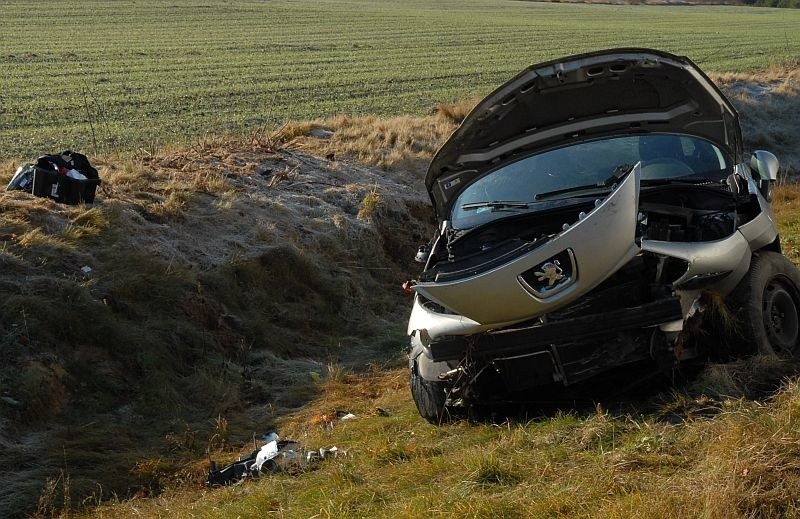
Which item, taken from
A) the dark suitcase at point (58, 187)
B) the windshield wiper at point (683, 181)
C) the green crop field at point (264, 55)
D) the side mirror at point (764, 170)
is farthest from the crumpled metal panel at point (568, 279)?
the green crop field at point (264, 55)

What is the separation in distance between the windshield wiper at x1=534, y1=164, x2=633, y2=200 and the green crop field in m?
10.3

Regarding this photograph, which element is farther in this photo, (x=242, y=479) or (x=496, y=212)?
(x=496, y=212)

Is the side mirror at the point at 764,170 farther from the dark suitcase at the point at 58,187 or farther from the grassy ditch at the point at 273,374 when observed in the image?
the dark suitcase at the point at 58,187

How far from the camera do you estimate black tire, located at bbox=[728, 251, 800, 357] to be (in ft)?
17.9

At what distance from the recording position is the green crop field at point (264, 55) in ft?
67.4

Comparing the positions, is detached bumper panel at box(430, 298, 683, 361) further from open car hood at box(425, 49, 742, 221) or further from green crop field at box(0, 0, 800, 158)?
green crop field at box(0, 0, 800, 158)

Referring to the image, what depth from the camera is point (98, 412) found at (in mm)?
7344

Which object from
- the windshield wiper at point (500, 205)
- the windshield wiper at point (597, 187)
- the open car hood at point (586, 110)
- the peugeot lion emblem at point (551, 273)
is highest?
the open car hood at point (586, 110)

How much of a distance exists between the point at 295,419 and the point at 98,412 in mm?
1455

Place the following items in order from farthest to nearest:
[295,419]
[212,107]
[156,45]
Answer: [156,45] → [212,107] → [295,419]

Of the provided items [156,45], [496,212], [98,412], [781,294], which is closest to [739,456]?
[781,294]

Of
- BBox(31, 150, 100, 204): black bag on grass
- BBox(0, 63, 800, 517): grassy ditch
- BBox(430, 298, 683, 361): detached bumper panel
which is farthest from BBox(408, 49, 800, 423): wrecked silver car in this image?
BBox(31, 150, 100, 204): black bag on grass

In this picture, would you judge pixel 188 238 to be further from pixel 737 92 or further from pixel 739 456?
pixel 737 92

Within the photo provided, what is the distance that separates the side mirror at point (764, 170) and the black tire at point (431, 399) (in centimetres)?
254
